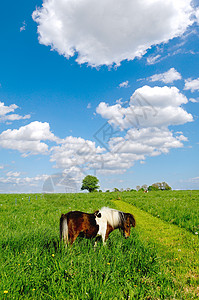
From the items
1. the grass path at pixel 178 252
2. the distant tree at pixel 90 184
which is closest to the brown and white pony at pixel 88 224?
the grass path at pixel 178 252

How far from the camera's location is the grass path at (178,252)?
5199mm

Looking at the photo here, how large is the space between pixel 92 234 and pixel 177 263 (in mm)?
2762

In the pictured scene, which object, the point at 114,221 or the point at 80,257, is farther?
the point at 114,221

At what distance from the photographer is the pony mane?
617 cm

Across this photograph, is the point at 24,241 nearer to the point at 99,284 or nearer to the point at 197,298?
the point at 99,284

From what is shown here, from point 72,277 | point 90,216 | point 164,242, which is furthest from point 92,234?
point 164,242

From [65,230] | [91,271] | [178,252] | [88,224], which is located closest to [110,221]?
[88,224]

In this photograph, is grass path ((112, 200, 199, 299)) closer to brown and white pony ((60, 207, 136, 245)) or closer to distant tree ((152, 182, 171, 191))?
brown and white pony ((60, 207, 136, 245))

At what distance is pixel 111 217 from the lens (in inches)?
248

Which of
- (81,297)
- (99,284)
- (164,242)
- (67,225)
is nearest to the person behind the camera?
(81,297)

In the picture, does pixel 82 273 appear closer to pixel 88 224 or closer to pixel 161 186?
pixel 88 224

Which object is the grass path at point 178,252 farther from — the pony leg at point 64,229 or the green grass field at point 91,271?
the pony leg at point 64,229

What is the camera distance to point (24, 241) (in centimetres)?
646

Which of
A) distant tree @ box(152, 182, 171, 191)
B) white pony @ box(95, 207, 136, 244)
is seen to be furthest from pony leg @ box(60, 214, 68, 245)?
distant tree @ box(152, 182, 171, 191)
